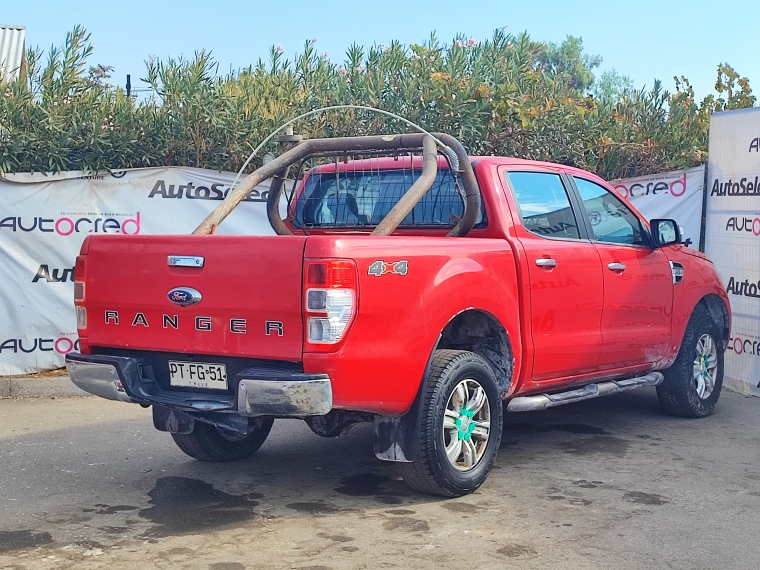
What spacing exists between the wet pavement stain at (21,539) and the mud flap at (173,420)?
0.99 m

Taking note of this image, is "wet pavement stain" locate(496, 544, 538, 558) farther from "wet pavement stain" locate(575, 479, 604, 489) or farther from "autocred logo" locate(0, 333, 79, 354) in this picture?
"autocred logo" locate(0, 333, 79, 354)

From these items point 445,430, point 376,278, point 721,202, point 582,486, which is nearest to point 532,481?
point 582,486

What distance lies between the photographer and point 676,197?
10.1 meters

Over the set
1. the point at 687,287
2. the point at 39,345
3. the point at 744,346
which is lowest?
the point at 39,345

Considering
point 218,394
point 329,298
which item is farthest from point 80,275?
point 329,298

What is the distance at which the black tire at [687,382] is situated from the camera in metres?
7.56

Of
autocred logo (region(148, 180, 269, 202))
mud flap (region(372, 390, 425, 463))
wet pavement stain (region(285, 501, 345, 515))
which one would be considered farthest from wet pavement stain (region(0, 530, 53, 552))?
autocred logo (region(148, 180, 269, 202))

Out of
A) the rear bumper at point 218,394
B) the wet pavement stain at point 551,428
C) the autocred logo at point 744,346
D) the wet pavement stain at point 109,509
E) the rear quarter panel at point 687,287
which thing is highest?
the rear quarter panel at point 687,287

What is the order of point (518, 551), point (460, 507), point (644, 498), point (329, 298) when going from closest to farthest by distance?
point (518, 551)
point (329, 298)
point (460, 507)
point (644, 498)

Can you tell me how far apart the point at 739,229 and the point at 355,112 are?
4.00 meters

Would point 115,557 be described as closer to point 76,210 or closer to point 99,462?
point 99,462

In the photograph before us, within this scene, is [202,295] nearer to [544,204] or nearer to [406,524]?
[406,524]

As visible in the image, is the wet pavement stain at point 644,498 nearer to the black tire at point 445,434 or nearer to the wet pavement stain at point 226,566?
the black tire at point 445,434

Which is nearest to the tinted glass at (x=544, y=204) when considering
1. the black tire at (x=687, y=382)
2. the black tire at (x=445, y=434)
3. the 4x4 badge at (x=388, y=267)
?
the black tire at (x=445, y=434)
